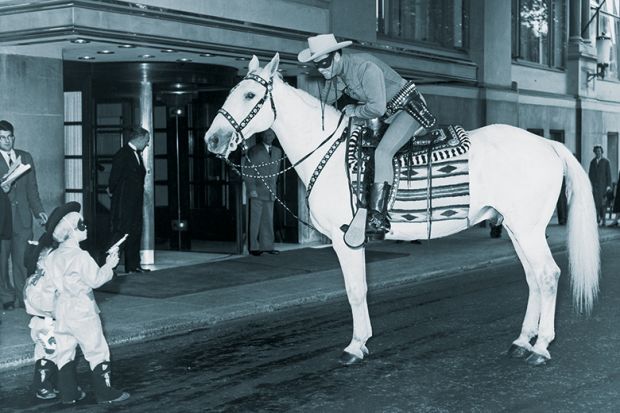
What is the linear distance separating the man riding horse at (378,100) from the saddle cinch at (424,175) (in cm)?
14

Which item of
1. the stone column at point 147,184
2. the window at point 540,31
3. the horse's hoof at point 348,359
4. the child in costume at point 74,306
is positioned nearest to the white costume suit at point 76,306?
the child in costume at point 74,306

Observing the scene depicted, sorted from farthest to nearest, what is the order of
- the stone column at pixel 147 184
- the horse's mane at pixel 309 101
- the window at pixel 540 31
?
the window at pixel 540 31, the stone column at pixel 147 184, the horse's mane at pixel 309 101

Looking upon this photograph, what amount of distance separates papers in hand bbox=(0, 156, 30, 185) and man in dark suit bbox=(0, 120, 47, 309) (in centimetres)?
44

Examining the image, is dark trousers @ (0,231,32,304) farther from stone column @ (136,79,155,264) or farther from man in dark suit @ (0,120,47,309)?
stone column @ (136,79,155,264)

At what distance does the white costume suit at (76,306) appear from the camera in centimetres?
717

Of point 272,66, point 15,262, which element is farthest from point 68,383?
point 15,262

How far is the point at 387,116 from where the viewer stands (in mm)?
8891

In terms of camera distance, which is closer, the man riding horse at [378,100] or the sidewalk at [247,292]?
the man riding horse at [378,100]

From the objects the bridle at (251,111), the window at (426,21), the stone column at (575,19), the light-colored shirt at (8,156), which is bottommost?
the light-colored shirt at (8,156)

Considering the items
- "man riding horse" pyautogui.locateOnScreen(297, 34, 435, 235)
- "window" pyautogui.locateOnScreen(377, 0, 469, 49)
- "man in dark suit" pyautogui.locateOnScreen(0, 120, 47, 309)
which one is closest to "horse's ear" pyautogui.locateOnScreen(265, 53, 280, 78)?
"man riding horse" pyautogui.locateOnScreen(297, 34, 435, 235)

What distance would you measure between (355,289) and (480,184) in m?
1.45

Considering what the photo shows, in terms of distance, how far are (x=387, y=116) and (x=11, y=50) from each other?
6229 millimetres

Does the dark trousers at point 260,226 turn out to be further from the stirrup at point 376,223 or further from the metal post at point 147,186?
the stirrup at point 376,223

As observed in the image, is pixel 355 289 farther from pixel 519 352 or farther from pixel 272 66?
pixel 272 66
